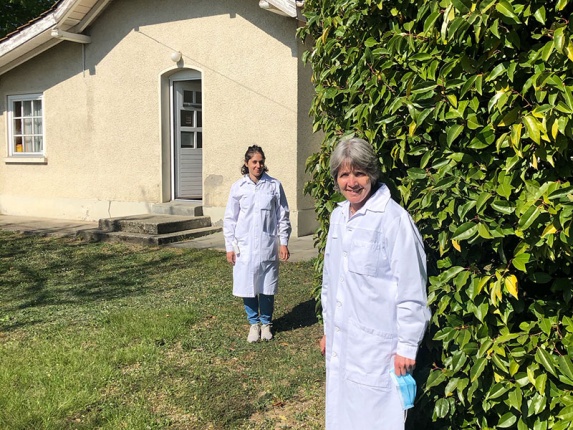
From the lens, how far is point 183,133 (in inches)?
490

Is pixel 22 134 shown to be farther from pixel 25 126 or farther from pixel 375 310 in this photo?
pixel 375 310

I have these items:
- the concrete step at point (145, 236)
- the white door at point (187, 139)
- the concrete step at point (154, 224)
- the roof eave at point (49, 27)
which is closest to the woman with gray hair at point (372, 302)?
the concrete step at point (145, 236)

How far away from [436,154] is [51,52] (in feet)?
41.6

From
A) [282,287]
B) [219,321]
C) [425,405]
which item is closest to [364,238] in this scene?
[425,405]

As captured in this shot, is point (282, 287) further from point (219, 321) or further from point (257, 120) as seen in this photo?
point (257, 120)

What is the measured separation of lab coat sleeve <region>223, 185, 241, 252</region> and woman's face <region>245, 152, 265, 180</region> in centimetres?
23

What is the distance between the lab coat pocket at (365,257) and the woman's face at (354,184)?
206 millimetres

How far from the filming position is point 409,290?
8.59 feet

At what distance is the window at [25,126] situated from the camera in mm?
14070

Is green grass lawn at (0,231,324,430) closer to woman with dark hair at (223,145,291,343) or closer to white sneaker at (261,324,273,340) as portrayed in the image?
white sneaker at (261,324,273,340)

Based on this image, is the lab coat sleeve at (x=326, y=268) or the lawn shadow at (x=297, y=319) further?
the lawn shadow at (x=297, y=319)

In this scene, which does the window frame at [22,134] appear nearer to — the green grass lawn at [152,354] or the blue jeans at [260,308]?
the green grass lawn at [152,354]

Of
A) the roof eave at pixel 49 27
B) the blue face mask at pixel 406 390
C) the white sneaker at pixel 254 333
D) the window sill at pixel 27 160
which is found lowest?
the white sneaker at pixel 254 333

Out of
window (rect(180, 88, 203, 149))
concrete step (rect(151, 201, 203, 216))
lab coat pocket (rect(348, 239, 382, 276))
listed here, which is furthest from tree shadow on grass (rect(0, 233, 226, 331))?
lab coat pocket (rect(348, 239, 382, 276))
